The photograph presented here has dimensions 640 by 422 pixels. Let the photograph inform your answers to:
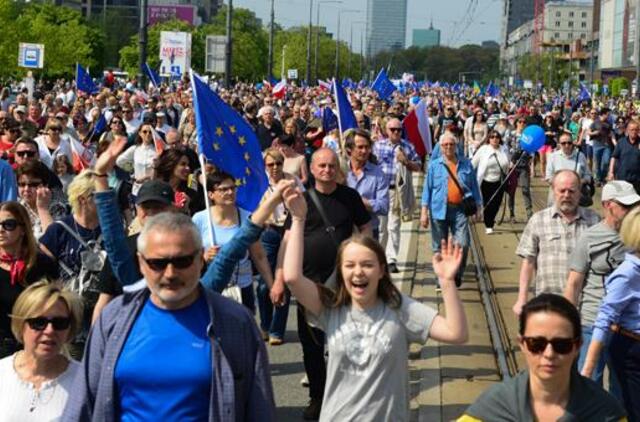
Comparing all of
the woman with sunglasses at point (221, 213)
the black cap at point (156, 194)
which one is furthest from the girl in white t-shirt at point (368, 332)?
the woman with sunglasses at point (221, 213)

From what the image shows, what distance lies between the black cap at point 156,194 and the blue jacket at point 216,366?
2163 millimetres

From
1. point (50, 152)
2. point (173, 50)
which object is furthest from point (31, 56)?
point (50, 152)

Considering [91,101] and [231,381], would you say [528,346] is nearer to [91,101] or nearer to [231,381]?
[231,381]

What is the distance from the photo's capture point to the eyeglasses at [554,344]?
3867mm

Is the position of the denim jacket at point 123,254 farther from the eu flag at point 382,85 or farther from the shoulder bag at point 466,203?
the eu flag at point 382,85

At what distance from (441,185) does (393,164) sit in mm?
1412

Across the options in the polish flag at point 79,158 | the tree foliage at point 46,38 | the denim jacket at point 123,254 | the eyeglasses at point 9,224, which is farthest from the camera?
the tree foliage at point 46,38

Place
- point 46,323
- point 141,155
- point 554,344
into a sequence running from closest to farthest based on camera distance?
point 554,344 < point 46,323 < point 141,155

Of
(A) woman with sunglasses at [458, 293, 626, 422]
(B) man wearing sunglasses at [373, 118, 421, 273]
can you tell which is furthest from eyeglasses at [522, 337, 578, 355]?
(B) man wearing sunglasses at [373, 118, 421, 273]

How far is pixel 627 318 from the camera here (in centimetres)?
601

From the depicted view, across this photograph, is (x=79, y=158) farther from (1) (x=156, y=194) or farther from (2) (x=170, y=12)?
(2) (x=170, y=12)

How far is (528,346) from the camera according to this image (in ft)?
12.9

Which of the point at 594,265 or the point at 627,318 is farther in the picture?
the point at 594,265

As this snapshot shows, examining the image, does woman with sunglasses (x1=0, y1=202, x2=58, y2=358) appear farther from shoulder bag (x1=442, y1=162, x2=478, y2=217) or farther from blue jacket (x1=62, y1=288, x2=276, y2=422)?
shoulder bag (x1=442, y1=162, x2=478, y2=217)
